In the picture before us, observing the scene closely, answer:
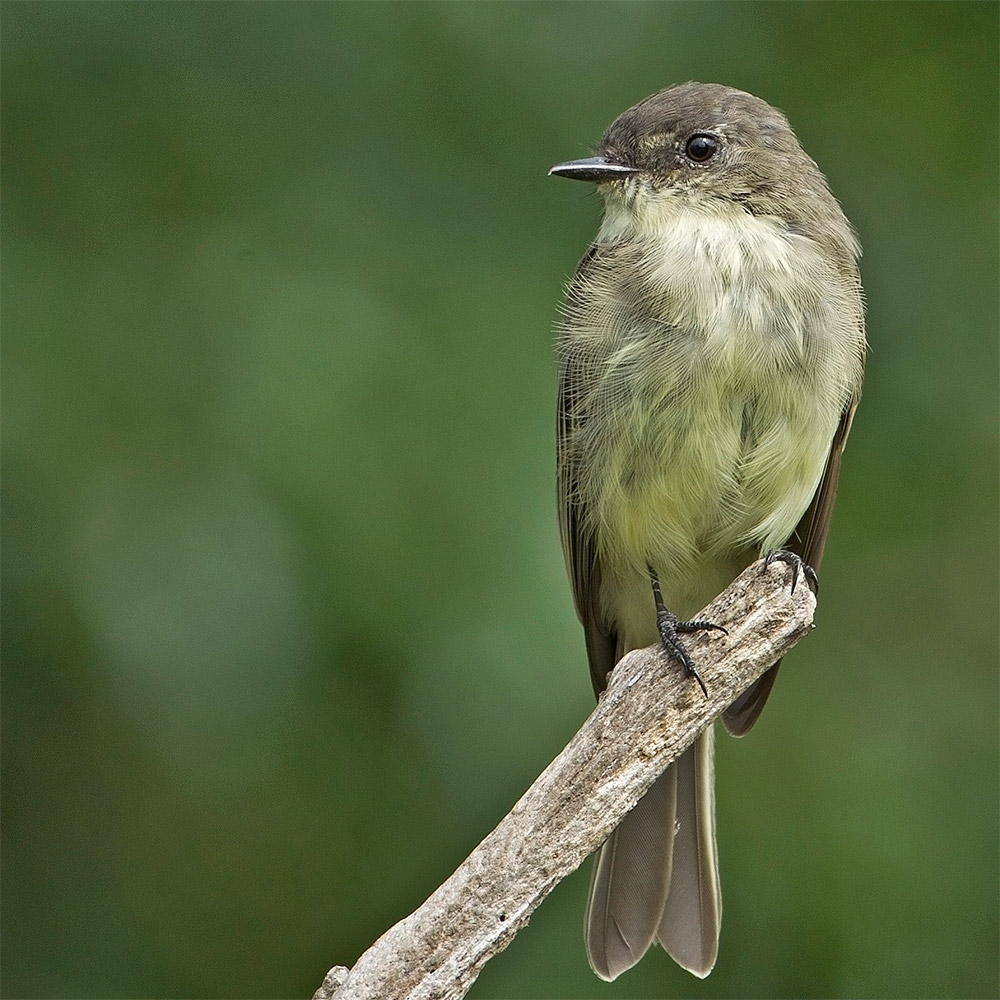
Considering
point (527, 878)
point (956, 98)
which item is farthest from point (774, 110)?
point (527, 878)

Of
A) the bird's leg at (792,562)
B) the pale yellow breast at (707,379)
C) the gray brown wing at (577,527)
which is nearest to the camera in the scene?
the bird's leg at (792,562)

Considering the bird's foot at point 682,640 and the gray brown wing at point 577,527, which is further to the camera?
the gray brown wing at point 577,527

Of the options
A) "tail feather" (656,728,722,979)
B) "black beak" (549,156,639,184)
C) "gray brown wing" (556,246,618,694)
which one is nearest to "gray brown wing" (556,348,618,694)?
"gray brown wing" (556,246,618,694)

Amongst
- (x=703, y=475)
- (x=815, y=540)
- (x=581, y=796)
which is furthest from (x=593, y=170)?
(x=581, y=796)

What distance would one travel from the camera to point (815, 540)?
377 centimetres

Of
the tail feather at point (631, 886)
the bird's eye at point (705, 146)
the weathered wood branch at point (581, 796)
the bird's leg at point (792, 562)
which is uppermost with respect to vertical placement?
the bird's eye at point (705, 146)

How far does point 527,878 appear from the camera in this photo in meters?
2.73

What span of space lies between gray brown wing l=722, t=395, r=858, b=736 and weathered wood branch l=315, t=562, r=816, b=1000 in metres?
0.65

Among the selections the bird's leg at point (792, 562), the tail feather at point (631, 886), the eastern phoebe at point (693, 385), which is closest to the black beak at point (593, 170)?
the eastern phoebe at point (693, 385)

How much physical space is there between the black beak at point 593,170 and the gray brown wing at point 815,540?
31.5 inches

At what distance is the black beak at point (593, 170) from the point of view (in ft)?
11.5

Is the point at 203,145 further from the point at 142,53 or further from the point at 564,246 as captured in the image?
the point at 564,246

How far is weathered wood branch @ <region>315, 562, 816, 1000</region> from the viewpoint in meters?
2.67

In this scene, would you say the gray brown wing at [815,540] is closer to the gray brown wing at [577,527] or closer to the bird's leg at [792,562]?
the gray brown wing at [577,527]
